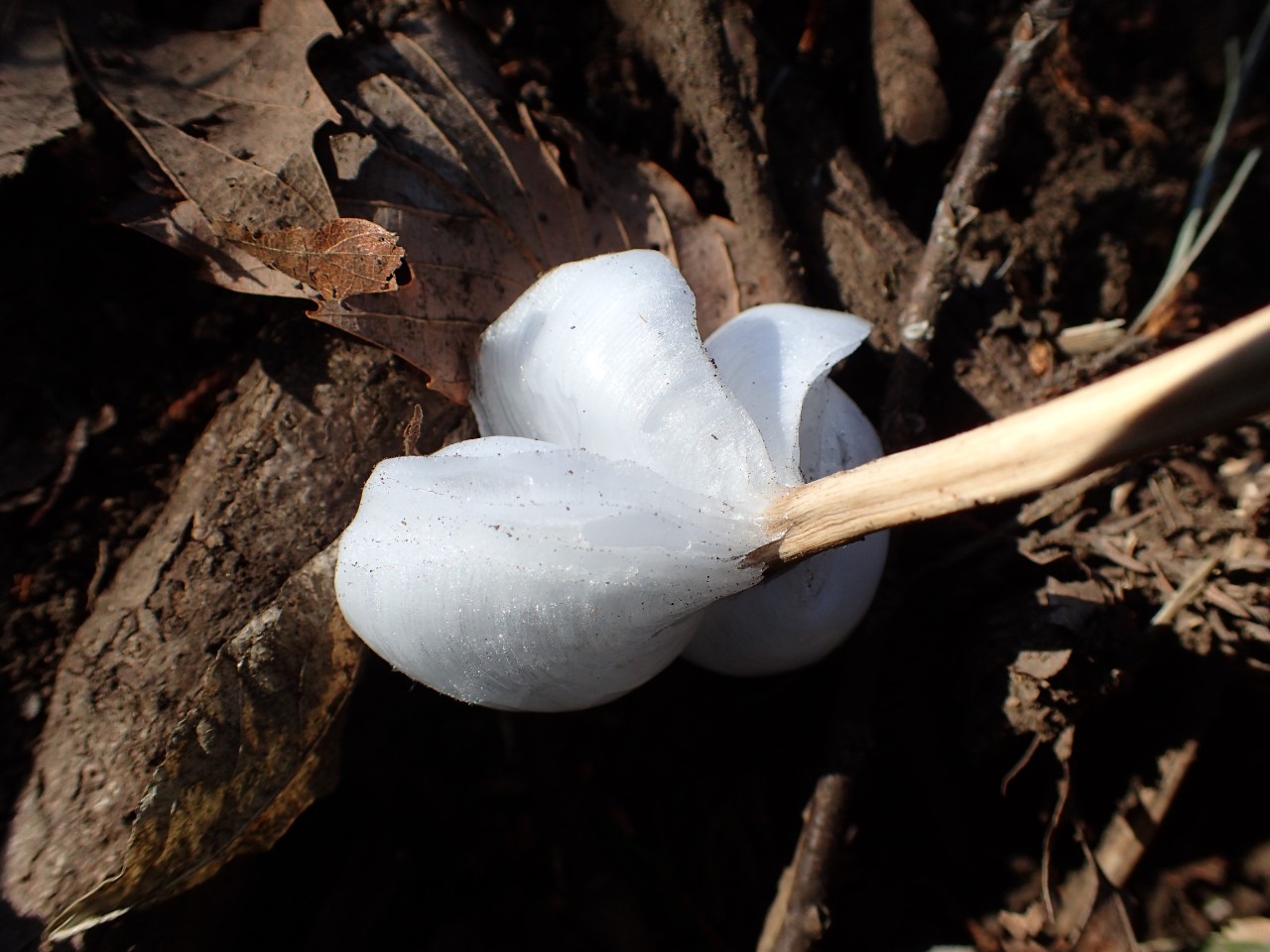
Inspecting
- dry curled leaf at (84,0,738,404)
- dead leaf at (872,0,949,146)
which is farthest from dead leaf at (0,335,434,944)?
dead leaf at (872,0,949,146)

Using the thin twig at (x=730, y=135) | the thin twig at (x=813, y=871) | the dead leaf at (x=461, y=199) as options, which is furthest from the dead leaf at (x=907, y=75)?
the thin twig at (x=813, y=871)

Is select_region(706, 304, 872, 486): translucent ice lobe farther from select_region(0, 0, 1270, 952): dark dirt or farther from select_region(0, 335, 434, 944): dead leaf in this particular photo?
select_region(0, 335, 434, 944): dead leaf

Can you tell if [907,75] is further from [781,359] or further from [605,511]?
[605,511]

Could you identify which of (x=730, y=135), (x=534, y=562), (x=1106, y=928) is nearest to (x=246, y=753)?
(x=534, y=562)

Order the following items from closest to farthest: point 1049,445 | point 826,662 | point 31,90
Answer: point 1049,445
point 31,90
point 826,662

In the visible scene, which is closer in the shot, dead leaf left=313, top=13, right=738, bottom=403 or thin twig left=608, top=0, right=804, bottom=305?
dead leaf left=313, top=13, right=738, bottom=403

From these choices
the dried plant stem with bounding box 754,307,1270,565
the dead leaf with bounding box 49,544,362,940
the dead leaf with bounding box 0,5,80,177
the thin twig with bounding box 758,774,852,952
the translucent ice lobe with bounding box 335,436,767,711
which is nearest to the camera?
the dried plant stem with bounding box 754,307,1270,565
